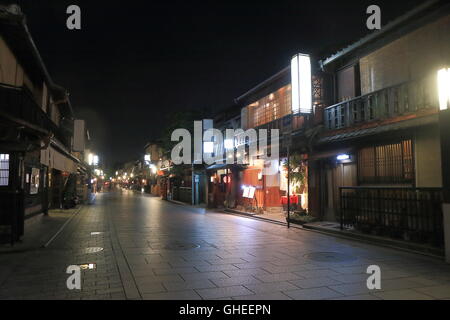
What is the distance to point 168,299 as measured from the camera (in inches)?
239

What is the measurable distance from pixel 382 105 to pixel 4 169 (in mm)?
14458

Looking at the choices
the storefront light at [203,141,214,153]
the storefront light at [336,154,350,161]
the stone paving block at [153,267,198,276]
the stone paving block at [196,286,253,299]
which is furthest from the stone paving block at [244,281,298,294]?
the storefront light at [203,141,214,153]

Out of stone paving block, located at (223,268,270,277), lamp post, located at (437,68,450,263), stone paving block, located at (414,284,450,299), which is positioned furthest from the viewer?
lamp post, located at (437,68,450,263)

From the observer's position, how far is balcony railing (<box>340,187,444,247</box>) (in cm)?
985

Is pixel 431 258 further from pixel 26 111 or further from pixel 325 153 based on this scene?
pixel 26 111

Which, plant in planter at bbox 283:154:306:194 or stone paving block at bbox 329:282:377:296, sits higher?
plant in planter at bbox 283:154:306:194

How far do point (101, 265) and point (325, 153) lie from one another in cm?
1171

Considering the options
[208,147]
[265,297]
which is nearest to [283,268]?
[265,297]

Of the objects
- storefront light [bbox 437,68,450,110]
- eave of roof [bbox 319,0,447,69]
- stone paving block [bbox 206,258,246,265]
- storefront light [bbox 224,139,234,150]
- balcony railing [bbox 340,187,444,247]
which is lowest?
stone paving block [bbox 206,258,246,265]

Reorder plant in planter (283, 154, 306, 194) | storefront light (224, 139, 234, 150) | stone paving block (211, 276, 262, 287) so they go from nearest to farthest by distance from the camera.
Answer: stone paving block (211, 276, 262, 287) → plant in planter (283, 154, 306, 194) → storefront light (224, 139, 234, 150)

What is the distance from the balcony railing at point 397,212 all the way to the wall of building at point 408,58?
430 cm

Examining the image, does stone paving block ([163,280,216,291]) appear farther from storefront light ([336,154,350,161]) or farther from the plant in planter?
the plant in planter

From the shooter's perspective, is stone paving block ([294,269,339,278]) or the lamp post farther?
the lamp post

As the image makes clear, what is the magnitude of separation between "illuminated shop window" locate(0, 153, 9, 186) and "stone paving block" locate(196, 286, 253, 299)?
31.5 ft
